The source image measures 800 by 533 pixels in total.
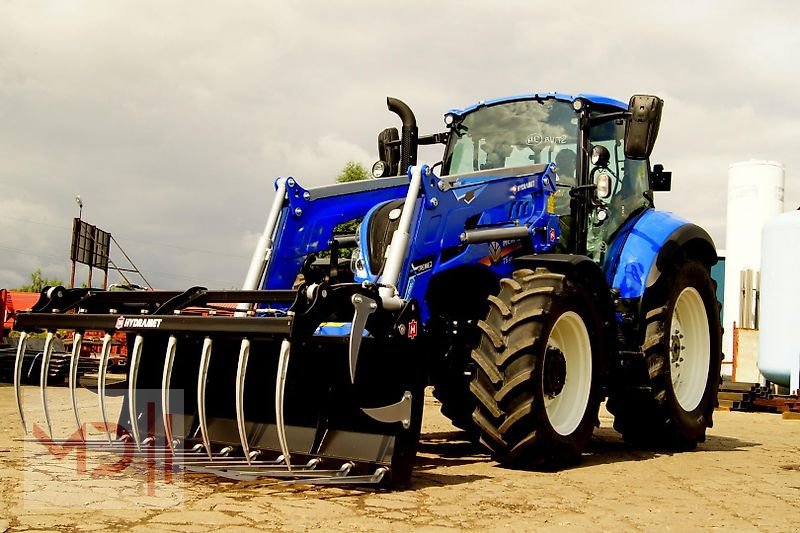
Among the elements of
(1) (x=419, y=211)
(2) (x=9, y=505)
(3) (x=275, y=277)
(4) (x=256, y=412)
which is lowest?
(2) (x=9, y=505)

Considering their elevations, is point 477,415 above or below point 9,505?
above

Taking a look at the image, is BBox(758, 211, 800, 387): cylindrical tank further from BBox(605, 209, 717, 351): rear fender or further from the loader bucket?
the loader bucket

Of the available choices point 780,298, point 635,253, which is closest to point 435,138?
point 635,253

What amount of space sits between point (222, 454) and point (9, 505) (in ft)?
4.57

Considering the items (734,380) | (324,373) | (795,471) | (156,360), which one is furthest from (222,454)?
(734,380)

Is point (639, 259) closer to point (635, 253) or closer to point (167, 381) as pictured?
point (635, 253)

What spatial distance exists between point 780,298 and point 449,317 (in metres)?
3.67

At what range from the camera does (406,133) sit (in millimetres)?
7594

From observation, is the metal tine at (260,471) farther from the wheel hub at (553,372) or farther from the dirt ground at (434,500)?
the wheel hub at (553,372)

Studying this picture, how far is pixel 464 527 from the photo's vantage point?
4.08 meters

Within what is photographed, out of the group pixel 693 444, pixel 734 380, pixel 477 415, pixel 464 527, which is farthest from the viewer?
pixel 734 380

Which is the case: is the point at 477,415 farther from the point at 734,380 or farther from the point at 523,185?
the point at 734,380

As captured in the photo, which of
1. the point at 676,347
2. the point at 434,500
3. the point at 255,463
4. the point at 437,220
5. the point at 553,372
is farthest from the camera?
the point at 676,347

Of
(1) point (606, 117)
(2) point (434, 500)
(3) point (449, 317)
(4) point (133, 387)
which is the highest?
(1) point (606, 117)
